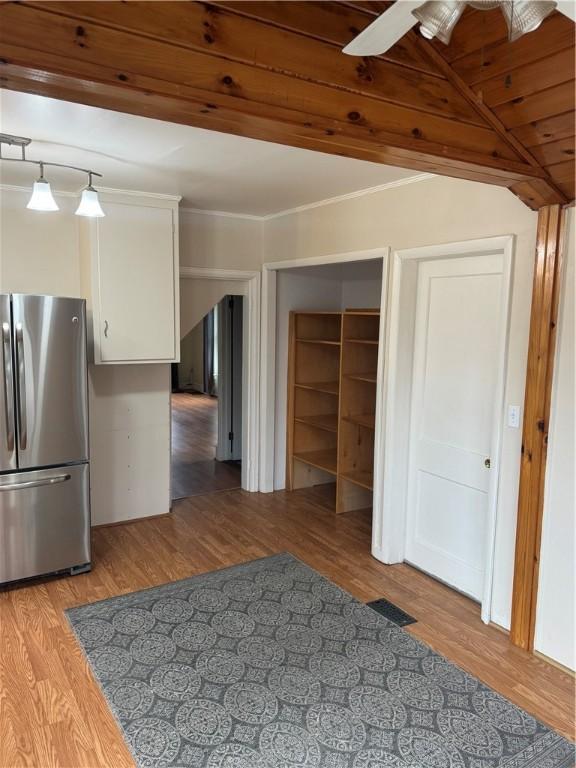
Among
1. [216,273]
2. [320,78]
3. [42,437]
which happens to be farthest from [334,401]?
[320,78]

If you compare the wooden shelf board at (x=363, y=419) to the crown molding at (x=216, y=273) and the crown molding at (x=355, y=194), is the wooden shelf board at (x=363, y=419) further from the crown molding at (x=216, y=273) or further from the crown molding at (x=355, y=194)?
the crown molding at (x=355, y=194)

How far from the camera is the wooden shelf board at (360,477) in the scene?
4.46 metres

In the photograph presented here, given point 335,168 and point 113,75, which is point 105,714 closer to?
point 113,75

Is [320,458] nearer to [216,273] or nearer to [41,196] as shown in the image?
[216,273]

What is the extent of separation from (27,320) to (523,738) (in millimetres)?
3192

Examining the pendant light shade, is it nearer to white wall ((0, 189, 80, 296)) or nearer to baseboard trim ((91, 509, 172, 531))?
white wall ((0, 189, 80, 296))

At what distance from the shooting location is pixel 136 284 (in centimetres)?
390

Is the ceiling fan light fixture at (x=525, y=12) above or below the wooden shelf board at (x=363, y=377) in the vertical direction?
above

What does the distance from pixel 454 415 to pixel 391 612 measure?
47.8 inches

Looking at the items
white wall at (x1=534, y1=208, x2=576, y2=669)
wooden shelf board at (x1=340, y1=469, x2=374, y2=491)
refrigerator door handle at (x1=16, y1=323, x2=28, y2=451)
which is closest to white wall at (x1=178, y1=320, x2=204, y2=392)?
wooden shelf board at (x1=340, y1=469, x2=374, y2=491)

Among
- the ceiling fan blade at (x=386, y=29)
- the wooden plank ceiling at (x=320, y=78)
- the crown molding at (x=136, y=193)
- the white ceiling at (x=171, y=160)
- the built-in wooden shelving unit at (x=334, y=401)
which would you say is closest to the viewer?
the ceiling fan blade at (x=386, y=29)

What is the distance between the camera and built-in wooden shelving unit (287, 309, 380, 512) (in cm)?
465

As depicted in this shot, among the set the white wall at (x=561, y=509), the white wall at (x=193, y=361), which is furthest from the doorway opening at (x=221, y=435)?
the white wall at (x=193, y=361)

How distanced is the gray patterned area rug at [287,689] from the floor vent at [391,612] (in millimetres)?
69
